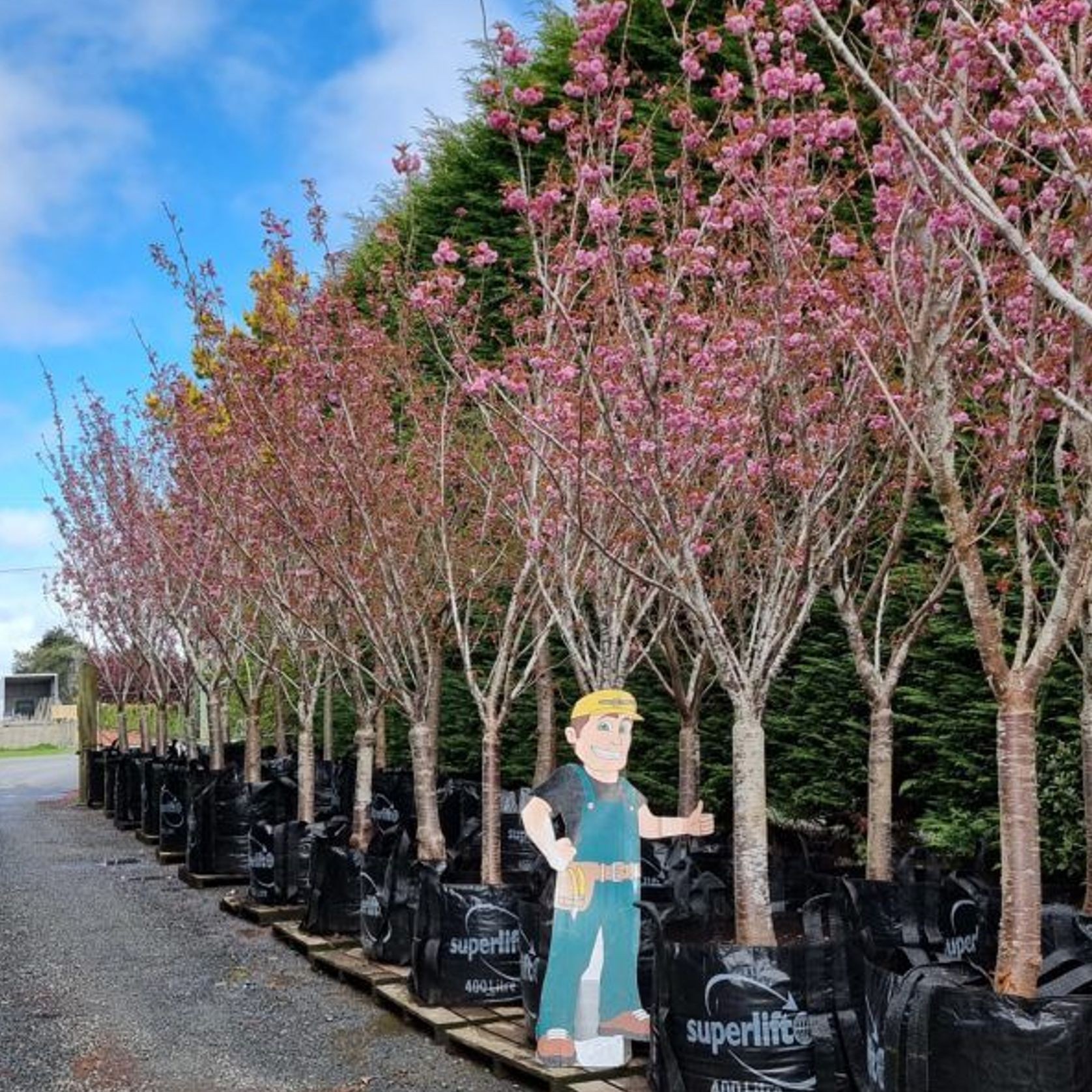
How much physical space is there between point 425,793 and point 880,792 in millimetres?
2900

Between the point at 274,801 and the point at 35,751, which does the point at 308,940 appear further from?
the point at 35,751

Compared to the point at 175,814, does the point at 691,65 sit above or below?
above

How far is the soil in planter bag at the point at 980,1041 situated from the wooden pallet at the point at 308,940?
4.93 m

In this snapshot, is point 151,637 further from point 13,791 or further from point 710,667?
point 710,667

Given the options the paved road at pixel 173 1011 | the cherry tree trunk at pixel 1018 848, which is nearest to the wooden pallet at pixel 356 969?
the paved road at pixel 173 1011

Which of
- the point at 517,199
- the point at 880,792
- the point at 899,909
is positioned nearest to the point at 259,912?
the point at 880,792

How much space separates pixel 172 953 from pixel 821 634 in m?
5.02

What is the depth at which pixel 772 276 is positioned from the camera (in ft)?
17.9

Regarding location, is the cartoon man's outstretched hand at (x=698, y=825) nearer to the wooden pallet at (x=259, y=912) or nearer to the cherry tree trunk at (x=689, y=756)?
the cherry tree trunk at (x=689, y=756)

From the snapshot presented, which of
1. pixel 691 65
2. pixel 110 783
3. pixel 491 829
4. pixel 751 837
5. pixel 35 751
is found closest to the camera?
pixel 691 65

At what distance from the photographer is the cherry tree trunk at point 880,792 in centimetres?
633

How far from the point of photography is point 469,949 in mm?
6348

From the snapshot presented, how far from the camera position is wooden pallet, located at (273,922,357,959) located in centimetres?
794

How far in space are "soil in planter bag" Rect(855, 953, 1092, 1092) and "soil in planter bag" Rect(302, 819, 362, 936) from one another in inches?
196
